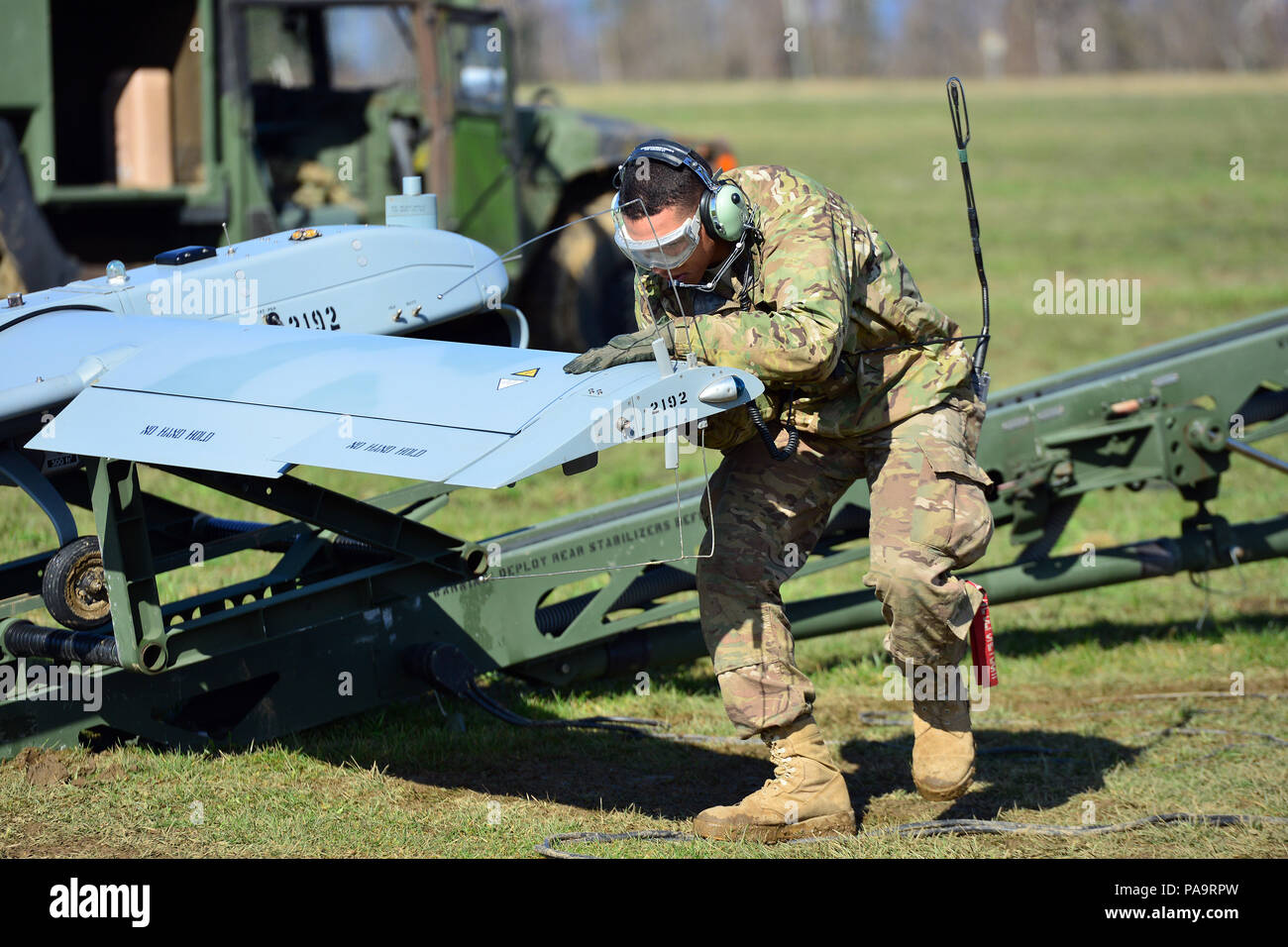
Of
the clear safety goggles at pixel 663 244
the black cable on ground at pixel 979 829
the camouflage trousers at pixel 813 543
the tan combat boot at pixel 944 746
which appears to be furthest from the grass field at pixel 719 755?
the clear safety goggles at pixel 663 244

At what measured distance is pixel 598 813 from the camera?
16.9 ft

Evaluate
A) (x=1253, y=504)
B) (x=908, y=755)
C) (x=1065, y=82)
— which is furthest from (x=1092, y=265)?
(x=1065, y=82)

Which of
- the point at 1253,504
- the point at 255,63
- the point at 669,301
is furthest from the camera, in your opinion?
the point at 255,63

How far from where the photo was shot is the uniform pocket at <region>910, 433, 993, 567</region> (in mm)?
4703

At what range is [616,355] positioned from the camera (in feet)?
13.7

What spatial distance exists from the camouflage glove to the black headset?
0.41m

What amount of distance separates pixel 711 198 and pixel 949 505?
119cm

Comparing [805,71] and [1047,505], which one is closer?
[1047,505]

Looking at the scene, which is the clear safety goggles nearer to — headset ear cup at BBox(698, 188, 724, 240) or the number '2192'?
headset ear cup at BBox(698, 188, 724, 240)

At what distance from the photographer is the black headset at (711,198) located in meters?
4.49

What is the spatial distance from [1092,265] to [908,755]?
15782 mm

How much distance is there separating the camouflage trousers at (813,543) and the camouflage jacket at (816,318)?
0.11m

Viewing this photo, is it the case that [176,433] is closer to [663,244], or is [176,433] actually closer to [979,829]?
[663,244]

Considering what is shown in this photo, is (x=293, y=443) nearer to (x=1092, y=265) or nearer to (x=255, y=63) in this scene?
(x=255, y=63)
